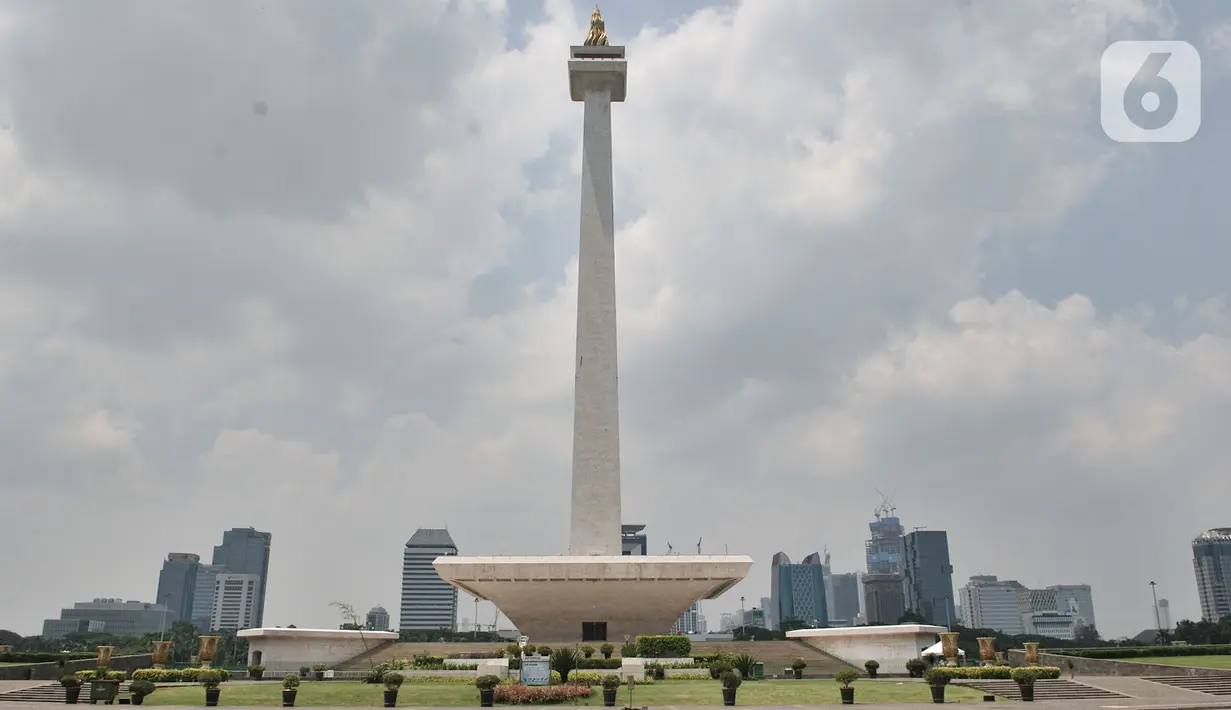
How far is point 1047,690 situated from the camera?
2455cm

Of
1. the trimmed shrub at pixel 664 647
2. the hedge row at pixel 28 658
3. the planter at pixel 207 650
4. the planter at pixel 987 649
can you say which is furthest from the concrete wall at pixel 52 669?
the planter at pixel 987 649

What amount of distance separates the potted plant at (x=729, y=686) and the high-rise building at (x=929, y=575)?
16342 cm

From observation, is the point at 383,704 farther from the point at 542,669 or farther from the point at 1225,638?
the point at 1225,638

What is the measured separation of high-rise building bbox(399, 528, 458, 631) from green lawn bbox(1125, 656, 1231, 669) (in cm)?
15754

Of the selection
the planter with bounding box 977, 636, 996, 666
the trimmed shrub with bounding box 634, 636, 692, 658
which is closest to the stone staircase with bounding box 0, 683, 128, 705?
the trimmed shrub with bounding box 634, 636, 692, 658

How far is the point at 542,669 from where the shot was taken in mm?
22141

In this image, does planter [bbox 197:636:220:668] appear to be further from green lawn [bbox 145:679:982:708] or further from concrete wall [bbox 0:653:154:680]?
green lawn [bbox 145:679:982:708]

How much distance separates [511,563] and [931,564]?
16093cm

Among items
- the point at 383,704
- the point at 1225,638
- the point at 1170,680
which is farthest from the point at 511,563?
the point at 1225,638

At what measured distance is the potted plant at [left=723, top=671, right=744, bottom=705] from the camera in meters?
20.5

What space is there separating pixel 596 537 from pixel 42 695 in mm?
21183

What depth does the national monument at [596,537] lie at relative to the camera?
114 feet

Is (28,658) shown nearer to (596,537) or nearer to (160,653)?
(160,653)

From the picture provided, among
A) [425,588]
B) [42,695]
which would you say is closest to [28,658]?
[42,695]
